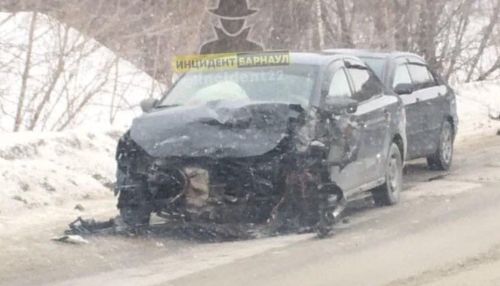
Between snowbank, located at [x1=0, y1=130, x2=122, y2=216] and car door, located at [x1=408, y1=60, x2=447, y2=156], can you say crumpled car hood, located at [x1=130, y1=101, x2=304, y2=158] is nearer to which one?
snowbank, located at [x1=0, y1=130, x2=122, y2=216]

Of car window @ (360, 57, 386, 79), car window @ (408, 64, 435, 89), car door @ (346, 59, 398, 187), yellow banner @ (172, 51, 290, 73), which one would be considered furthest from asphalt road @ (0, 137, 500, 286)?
car window @ (408, 64, 435, 89)

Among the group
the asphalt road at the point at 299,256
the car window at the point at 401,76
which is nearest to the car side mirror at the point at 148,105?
the asphalt road at the point at 299,256

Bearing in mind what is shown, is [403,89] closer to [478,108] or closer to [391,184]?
[391,184]

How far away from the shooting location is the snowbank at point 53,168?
11148 millimetres

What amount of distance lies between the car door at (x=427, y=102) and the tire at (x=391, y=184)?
1955mm

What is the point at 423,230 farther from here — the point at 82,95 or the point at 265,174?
the point at 82,95

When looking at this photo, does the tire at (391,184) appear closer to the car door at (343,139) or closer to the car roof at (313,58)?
the car door at (343,139)

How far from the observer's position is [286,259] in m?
8.73

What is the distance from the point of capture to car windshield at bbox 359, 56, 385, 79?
13453 mm

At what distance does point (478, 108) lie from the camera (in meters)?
21.8

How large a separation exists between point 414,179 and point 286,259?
5.35 meters

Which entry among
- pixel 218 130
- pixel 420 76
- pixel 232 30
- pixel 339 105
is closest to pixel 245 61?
pixel 339 105

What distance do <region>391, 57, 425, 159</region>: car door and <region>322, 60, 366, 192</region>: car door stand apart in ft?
8.27

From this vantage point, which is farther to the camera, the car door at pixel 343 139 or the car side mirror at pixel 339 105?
the car side mirror at pixel 339 105
